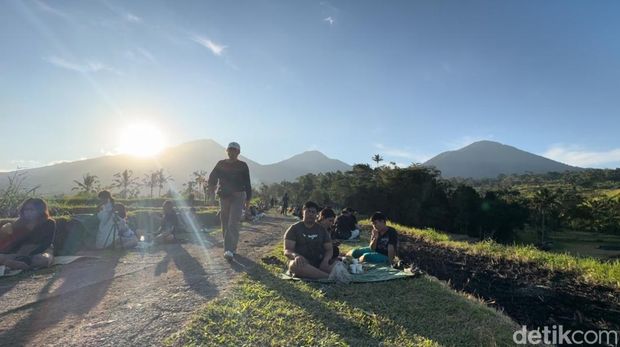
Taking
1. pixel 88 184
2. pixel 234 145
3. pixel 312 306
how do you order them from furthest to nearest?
pixel 88 184 < pixel 234 145 < pixel 312 306

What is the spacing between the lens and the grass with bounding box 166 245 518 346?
373 cm

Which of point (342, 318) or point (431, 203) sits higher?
point (342, 318)

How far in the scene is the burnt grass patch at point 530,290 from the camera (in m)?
5.54

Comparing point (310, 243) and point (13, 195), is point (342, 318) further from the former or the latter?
point (13, 195)

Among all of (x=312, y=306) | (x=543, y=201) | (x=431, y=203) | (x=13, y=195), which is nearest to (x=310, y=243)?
(x=312, y=306)

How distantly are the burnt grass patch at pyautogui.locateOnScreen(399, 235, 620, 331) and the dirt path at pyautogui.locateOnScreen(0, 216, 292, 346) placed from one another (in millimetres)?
4314

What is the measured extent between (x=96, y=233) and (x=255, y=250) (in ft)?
13.0

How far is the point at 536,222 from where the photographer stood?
65562mm

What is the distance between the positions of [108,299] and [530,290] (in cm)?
698

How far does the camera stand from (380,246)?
8.42 metres

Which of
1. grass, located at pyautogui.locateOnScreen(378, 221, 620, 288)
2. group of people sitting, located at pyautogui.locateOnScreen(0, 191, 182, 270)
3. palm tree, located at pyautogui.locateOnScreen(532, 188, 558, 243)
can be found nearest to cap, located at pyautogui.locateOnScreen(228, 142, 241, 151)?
group of people sitting, located at pyautogui.locateOnScreen(0, 191, 182, 270)

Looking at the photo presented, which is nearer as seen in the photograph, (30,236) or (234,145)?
(30,236)

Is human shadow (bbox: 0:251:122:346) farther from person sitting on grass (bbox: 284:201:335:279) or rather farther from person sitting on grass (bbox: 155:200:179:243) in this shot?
person sitting on grass (bbox: 155:200:179:243)

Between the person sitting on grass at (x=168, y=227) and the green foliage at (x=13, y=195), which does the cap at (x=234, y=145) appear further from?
the green foliage at (x=13, y=195)
